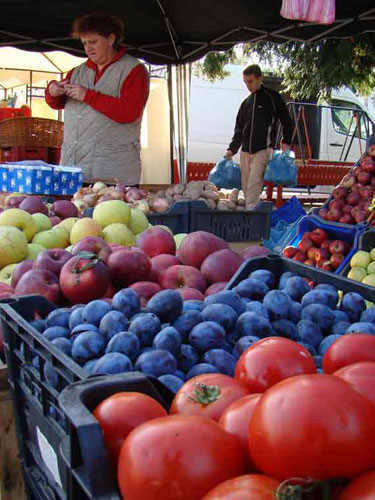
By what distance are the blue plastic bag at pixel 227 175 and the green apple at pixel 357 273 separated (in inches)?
130

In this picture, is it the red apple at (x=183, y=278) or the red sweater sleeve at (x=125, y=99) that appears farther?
the red sweater sleeve at (x=125, y=99)

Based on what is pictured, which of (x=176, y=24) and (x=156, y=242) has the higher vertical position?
(x=176, y=24)

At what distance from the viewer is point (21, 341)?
121 cm

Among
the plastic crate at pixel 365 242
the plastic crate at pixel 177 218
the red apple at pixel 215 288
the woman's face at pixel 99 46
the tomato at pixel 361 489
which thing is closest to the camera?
the tomato at pixel 361 489

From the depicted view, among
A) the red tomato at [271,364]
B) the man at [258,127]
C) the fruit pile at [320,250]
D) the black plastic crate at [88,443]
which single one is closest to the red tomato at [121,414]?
the black plastic crate at [88,443]

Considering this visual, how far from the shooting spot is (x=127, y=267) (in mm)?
1646

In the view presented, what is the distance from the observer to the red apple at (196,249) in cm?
188

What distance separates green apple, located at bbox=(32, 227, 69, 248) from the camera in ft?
7.47

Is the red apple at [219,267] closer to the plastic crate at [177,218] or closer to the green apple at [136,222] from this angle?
the green apple at [136,222]

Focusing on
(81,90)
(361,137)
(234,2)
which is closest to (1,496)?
(81,90)

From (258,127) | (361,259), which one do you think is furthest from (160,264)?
(258,127)

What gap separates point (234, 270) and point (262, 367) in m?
0.95

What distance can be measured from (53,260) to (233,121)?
10870 millimetres

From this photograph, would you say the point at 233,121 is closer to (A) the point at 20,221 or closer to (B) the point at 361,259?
(B) the point at 361,259
